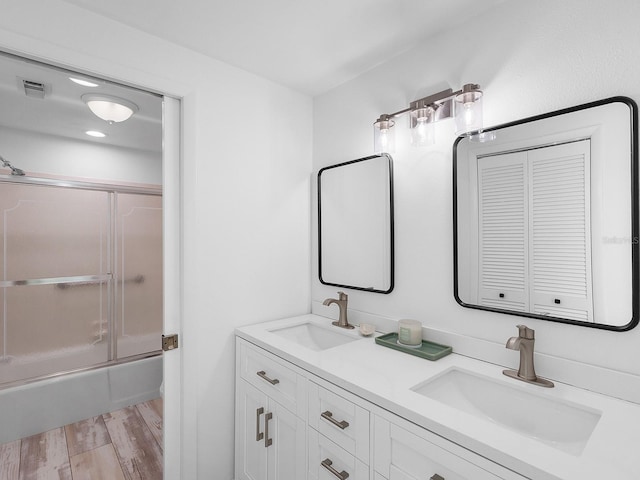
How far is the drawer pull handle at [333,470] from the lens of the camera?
106cm

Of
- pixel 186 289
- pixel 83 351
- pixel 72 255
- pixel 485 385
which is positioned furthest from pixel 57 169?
pixel 485 385

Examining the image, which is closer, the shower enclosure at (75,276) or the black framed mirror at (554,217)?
the black framed mirror at (554,217)

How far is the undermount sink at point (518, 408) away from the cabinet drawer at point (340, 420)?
0.21m

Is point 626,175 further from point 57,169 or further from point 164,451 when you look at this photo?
point 57,169

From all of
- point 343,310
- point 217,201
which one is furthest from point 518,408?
point 217,201

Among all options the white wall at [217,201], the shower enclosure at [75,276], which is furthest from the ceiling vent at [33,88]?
the shower enclosure at [75,276]

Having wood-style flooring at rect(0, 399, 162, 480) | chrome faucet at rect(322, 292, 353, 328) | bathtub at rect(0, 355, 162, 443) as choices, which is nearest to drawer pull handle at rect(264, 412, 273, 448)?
chrome faucet at rect(322, 292, 353, 328)

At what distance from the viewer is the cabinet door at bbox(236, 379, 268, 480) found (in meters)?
1.48

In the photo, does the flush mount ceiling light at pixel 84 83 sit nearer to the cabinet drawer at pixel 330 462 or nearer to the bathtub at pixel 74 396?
the cabinet drawer at pixel 330 462

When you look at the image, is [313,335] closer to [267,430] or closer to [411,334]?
[267,430]

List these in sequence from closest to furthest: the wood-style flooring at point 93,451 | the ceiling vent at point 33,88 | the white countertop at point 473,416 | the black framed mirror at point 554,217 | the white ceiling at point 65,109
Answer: the white countertop at point 473,416, the black framed mirror at point 554,217, the white ceiling at point 65,109, the ceiling vent at point 33,88, the wood-style flooring at point 93,451

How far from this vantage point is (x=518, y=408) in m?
1.04

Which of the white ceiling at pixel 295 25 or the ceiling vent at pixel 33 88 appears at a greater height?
the white ceiling at pixel 295 25

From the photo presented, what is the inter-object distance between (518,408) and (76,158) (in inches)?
119
